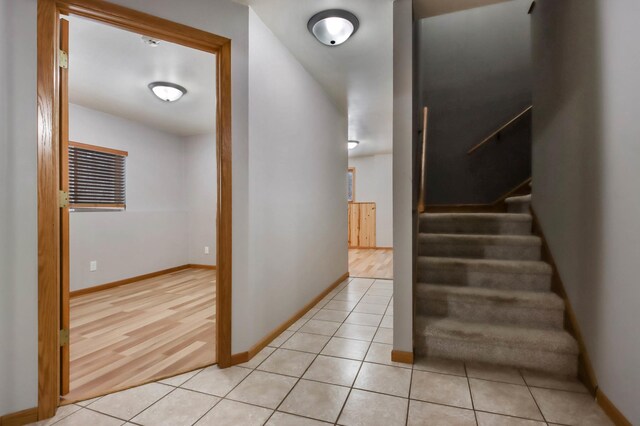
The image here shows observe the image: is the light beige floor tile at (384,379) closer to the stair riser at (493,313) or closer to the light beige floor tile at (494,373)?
the light beige floor tile at (494,373)

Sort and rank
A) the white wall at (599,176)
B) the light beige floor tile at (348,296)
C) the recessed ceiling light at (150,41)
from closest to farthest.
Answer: the white wall at (599,176), the recessed ceiling light at (150,41), the light beige floor tile at (348,296)

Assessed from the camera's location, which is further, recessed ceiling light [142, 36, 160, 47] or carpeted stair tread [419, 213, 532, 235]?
carpeted stair tread [419, 213, 532, 235]

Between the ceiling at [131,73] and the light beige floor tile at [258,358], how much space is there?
255 cm

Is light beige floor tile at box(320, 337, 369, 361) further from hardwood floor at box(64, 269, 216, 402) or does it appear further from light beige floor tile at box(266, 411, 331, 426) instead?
hardwood floor at box(64, 269, 216, 402)

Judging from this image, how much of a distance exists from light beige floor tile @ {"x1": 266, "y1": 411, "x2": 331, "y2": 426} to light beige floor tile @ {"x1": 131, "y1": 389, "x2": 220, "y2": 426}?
0.36 meters

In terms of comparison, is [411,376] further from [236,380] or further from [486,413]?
[236,380]

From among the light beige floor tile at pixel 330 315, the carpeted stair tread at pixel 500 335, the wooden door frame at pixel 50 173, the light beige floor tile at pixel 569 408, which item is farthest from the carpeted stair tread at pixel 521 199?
the wooden door frame at pixel 50 173

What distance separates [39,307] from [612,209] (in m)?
2.88

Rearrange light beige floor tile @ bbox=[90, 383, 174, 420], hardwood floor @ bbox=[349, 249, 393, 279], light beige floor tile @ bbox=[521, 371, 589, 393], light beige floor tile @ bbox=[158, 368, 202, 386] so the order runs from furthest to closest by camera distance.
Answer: hardwood floor @ bbox=[349, 249, 393, 279], light beige floor tile @ bbox=[158, 368, 202, 386], light beige floor tile @ bbox=[521, 371, 589, 393], light beige floor tile @ bbox=[90, 383, 174, 420]

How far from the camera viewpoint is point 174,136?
5.44 m

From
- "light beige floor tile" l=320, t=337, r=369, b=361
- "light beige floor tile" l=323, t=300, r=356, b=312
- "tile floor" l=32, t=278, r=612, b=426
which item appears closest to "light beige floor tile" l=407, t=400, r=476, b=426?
"tile floor" l=32, t=278, r=612, b=426

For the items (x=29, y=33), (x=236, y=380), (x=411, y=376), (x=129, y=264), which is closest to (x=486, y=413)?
(x=411, y=376)

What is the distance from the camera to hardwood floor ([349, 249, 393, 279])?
490 cm

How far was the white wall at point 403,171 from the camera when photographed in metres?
2.04
